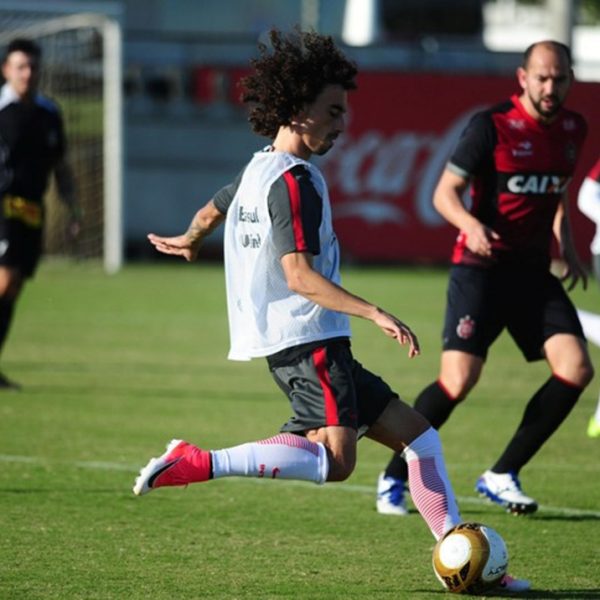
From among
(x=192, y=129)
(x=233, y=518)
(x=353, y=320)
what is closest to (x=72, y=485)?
(x=233, y=518)

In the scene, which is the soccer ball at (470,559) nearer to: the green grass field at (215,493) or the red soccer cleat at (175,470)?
the green grass field at (215,493)

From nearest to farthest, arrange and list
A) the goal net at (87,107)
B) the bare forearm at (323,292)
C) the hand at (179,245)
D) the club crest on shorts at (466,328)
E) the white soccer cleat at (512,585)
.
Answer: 1. the bare forearm at (323,292)
2. the white soccer cleat at (512,585)
3. the hand at (179,245)
4. the club crest on shorts at (466,328)
5. the goal net at (87,107)

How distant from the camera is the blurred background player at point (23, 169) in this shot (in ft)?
39.5

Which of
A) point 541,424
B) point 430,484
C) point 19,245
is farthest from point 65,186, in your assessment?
point 430,484

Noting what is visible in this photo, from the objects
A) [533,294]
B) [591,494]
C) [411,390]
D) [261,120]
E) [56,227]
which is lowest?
[56,227]

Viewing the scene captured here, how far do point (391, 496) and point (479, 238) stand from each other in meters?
1.42

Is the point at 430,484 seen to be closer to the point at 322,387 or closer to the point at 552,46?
the point at 322,387

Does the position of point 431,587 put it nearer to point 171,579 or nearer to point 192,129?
point 171,579

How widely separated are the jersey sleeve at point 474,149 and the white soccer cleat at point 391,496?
1.59 m

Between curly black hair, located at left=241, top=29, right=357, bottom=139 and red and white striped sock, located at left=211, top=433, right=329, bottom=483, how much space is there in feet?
4.14

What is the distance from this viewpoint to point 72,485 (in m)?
8.14

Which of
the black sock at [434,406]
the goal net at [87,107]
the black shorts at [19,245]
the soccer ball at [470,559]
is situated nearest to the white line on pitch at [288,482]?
the black sock at [434,406]

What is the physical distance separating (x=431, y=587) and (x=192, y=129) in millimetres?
20554

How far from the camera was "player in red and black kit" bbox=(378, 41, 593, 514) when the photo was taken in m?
7.66
